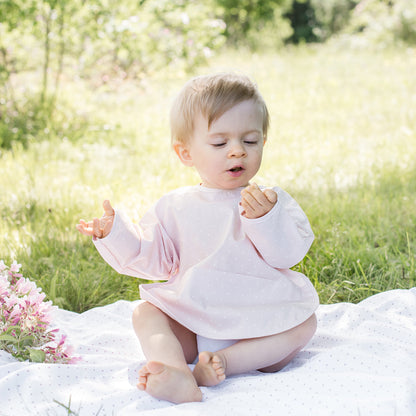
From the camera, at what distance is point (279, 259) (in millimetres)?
1894

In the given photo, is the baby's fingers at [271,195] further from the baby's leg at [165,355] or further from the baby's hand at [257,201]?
the baby's leg at [165,355]

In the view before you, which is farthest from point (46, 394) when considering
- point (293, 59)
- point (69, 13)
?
point (293, 59)

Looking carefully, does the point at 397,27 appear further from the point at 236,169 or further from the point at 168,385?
the point at 168,385

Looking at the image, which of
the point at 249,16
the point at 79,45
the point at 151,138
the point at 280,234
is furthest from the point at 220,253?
the point at 249,16

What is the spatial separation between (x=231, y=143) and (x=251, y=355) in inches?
29.0

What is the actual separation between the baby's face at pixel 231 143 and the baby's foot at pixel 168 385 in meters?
0.71

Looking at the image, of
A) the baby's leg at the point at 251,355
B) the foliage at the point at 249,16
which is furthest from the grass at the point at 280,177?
the foliage at the point at 249,16

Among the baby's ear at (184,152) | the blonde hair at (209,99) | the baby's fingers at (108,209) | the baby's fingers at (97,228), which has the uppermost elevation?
the blonde hair at (209,99)

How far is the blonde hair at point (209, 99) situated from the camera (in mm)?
1930

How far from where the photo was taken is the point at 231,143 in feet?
6.33

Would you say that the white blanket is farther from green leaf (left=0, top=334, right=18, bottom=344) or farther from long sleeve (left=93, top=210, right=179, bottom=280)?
long sleeve (left=93, top=210, right=179, bottom=280)

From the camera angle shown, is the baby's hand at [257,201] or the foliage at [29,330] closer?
the baby's hand at [257,201]

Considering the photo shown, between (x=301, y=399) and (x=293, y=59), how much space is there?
8.37 m

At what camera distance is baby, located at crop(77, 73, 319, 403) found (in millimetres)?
1834
